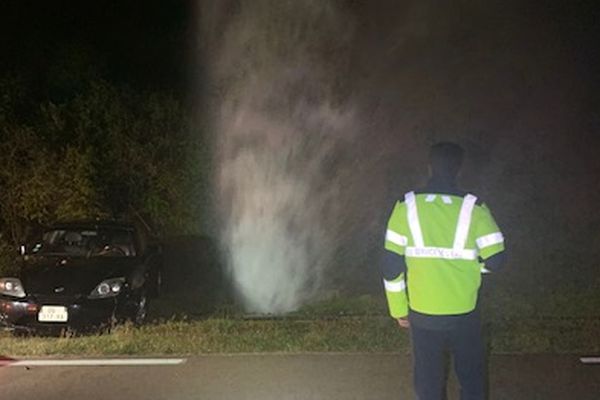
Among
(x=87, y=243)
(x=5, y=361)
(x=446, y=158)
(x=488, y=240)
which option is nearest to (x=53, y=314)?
(x=5, y=361)

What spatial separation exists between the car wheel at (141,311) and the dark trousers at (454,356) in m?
5.71

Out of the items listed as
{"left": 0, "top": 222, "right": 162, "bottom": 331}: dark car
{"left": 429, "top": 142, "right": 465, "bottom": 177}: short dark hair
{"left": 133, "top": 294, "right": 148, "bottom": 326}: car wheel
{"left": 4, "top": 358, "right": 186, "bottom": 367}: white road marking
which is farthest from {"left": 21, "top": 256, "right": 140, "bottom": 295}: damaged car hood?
{"left": 429, "top": 142, "right": 465, "bottom": 177}: short dark hair

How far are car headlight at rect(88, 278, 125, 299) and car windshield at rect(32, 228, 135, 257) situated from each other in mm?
1039

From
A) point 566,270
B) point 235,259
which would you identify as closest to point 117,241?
point 235,259

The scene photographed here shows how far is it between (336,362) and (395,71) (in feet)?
37.2

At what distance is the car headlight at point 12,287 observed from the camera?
29.9 feet

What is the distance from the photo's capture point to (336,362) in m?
7.56

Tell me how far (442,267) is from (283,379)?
2.81 meters

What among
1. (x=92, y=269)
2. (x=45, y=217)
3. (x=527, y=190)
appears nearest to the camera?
(x=92, y=269)

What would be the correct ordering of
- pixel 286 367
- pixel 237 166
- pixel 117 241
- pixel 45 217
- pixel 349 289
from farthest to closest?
pixel 45 217
pixel 237 166
pixel 349 289
pixel 117 241
pixel 286 367

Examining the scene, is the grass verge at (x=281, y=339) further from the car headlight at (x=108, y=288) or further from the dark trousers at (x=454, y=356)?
the dark trousers at (x=454, y=356)

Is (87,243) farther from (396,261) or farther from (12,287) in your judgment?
(396,261)

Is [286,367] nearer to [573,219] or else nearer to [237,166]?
[237,166]

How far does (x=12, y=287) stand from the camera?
919cm
